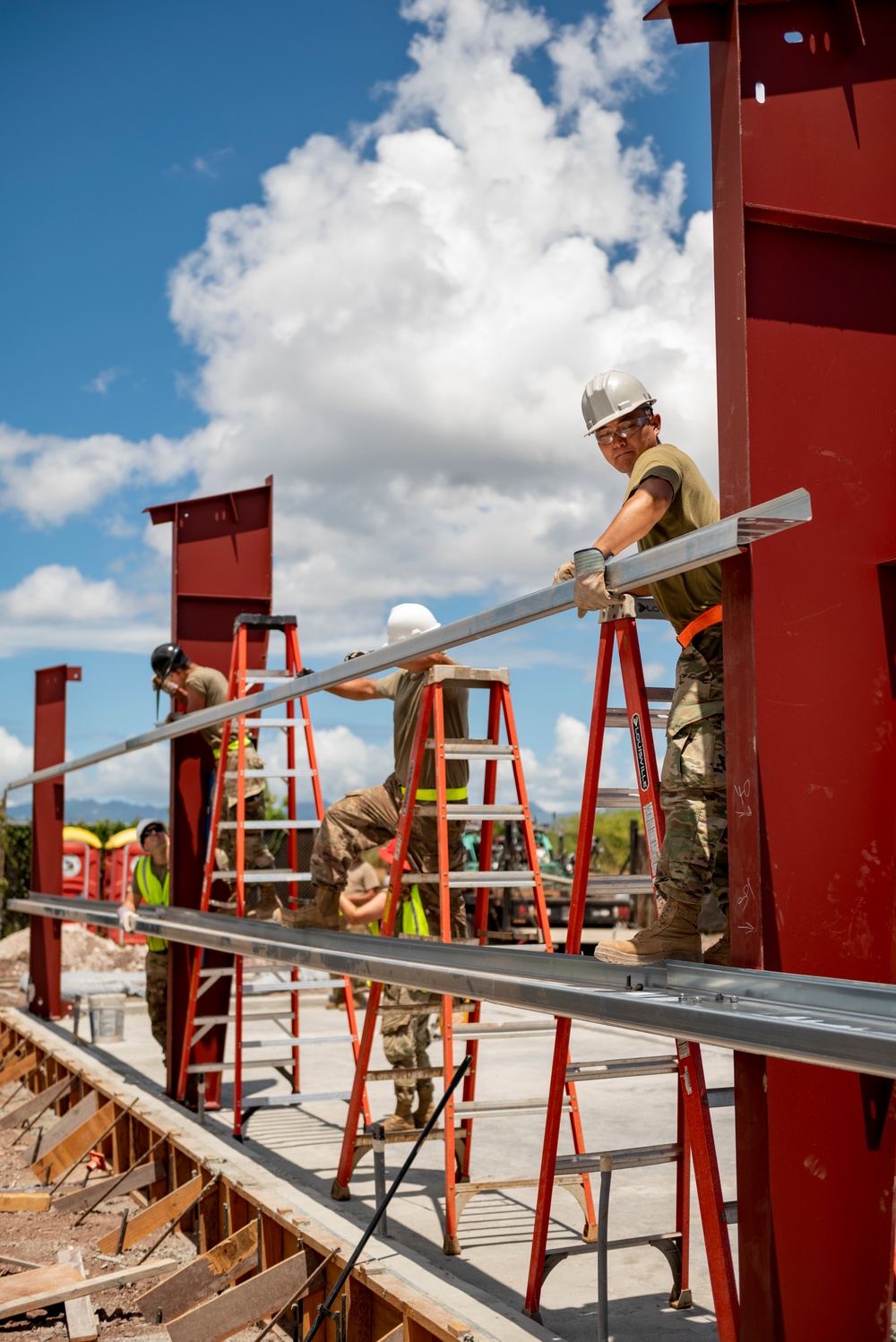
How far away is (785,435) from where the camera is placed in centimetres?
330

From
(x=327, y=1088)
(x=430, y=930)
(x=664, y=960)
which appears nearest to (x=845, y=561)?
(x=664, y=960)

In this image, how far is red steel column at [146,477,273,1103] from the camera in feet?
30.0

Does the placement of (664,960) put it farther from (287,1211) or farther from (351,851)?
(351,851)

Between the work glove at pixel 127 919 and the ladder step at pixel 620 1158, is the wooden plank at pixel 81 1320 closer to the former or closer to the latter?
the ladder step at pixel 620 1158

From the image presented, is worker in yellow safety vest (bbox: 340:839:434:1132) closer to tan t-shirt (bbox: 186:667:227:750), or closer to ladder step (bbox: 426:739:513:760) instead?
ladder step (bbox: 426:739:513:760)

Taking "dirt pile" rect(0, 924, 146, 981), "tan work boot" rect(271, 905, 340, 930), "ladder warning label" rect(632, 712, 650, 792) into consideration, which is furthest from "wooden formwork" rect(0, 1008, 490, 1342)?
"dirt pile" rect(0, 924, 146, 981)

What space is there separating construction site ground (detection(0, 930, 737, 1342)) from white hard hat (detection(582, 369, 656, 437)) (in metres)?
3.05

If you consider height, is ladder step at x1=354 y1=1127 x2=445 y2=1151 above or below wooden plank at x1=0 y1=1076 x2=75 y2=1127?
above

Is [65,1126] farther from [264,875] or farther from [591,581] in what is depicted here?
[591,581]

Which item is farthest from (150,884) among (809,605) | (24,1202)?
(809,605)

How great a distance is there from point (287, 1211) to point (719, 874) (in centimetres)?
307

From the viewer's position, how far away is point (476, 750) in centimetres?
605

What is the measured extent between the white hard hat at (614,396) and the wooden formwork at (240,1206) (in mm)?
3053

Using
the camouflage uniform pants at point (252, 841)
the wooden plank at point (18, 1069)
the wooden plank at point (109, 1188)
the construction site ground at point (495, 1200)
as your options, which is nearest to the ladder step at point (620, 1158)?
the construction site ground at point (495, 1200)
